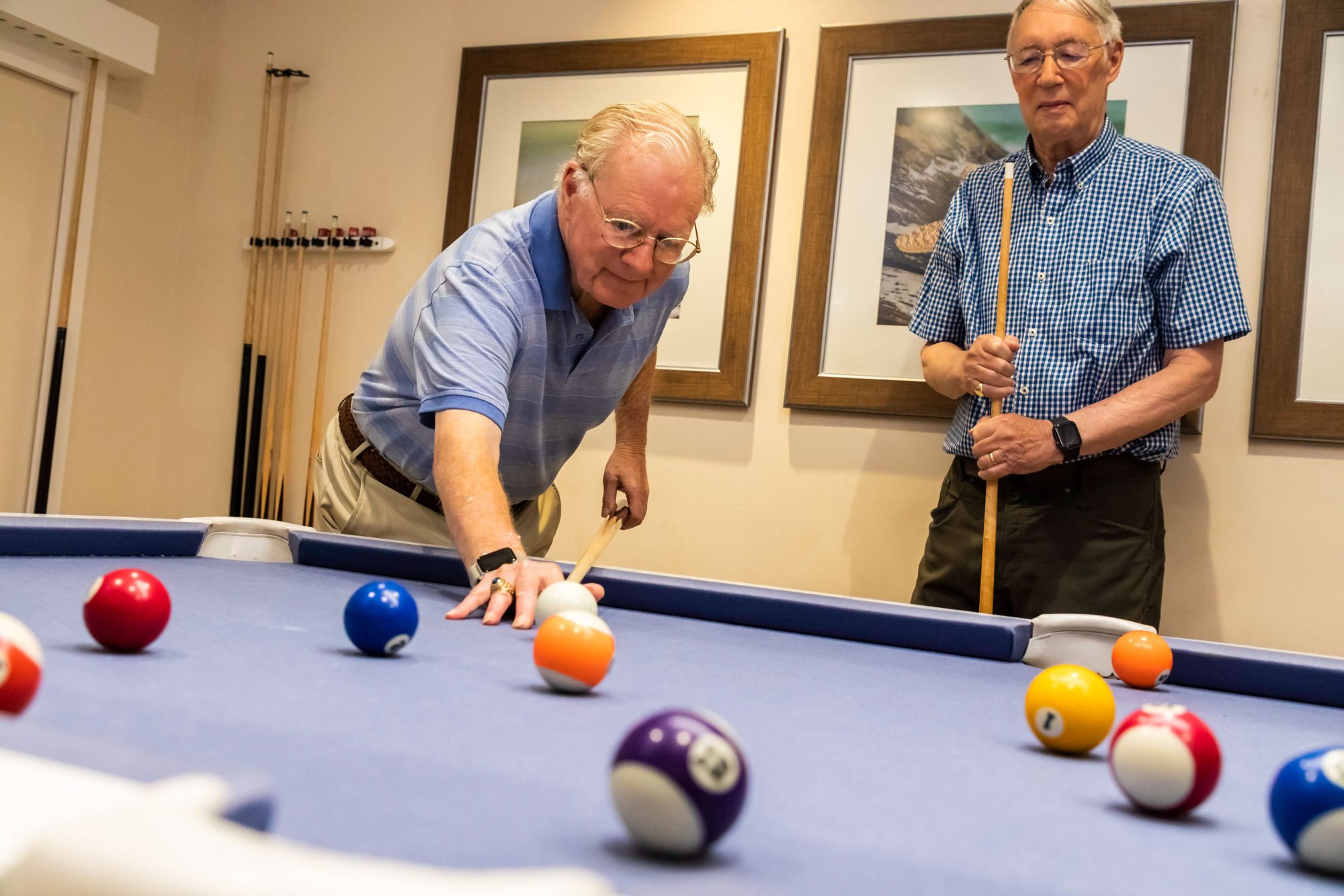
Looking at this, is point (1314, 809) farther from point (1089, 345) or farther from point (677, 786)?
point (1089, 345)

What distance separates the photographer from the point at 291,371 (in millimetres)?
4031

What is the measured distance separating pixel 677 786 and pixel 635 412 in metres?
2.13

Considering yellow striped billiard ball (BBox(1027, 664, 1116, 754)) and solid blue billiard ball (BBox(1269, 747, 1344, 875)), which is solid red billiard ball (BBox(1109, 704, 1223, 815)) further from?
yellow striped billiard ball (BBox(1027, 664, 1116, 754))

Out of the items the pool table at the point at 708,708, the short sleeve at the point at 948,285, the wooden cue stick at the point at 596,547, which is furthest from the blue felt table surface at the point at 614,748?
the short sleeve at the point at 948,285

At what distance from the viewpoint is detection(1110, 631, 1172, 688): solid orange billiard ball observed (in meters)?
1.48

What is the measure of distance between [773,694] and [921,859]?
0.56 m

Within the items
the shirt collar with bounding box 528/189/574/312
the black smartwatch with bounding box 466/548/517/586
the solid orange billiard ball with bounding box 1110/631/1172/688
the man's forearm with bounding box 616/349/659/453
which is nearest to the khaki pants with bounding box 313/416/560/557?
the man's forearm with bounding box 616/349/659/453

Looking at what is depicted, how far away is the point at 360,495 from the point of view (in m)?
2.55

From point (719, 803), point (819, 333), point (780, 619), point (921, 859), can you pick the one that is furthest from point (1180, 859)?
point (819, 333)

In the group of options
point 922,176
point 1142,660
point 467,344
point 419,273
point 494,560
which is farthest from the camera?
point 419,273

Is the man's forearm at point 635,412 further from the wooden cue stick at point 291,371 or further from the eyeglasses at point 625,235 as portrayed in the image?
the wooden cue stick at point 291,371

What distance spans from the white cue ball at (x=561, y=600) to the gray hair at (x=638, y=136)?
2.67ft

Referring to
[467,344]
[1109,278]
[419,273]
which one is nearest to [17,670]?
[467,344]

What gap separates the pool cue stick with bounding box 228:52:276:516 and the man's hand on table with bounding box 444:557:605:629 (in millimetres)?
2647
